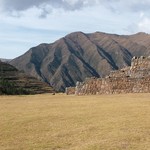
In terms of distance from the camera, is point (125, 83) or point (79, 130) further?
point (125, 83)

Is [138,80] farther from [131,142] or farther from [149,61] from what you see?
[131,142]

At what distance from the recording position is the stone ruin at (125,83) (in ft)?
170

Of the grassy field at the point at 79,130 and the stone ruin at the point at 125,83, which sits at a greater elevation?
the stone ruin at the point at 125,83

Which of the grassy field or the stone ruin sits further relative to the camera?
the stone ruin

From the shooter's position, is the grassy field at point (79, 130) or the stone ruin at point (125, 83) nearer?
the grassy field at point (79, 130)

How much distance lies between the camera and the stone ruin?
170ft

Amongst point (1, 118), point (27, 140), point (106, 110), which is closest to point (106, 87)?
point (106, 110)

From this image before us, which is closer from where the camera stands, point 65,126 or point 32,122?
point 65,126

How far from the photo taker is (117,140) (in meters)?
18.6

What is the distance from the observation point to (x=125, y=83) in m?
53.1

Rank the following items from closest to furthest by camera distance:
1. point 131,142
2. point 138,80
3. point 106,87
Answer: point 131,142 → point 138,80 → point 106,87

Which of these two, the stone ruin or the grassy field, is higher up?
the stone ruin

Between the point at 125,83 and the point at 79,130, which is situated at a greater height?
the point at 125,83

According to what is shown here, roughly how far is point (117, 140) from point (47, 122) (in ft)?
26.7
